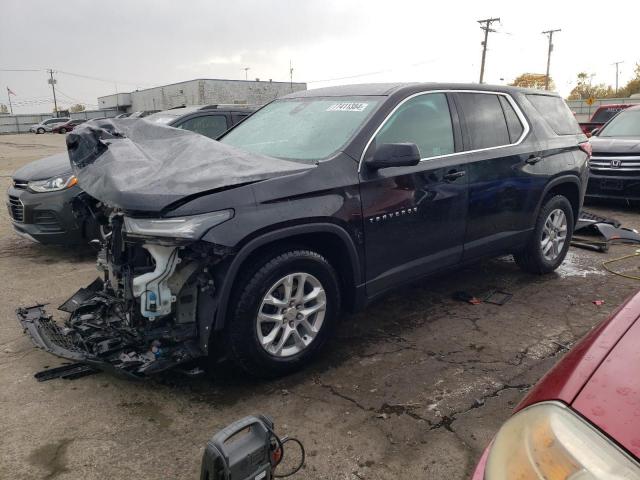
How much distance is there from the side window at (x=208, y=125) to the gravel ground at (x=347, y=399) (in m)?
3.21

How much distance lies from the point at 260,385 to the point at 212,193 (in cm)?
123

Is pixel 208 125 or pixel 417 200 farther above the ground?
pixel 208 125

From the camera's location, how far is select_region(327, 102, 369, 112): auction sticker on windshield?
3.71 metres

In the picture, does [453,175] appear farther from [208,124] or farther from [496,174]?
[208,124]

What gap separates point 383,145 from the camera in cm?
331

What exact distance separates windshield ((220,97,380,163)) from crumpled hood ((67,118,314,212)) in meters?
0.31

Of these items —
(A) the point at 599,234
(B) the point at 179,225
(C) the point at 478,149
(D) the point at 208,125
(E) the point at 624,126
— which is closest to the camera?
(B) the point at 179,225

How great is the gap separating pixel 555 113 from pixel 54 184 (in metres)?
5.19

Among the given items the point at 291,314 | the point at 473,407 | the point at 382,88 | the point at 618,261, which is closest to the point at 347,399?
the point at 291,314

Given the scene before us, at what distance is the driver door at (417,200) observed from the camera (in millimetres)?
3459

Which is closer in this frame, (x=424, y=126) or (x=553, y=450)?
(x=553, y=450)

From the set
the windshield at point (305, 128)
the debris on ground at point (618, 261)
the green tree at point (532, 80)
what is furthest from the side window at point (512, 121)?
the green tree at point (532, 80)

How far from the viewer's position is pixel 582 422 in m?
1.23

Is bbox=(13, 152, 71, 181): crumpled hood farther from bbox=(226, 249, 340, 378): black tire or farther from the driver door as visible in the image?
the driver door
